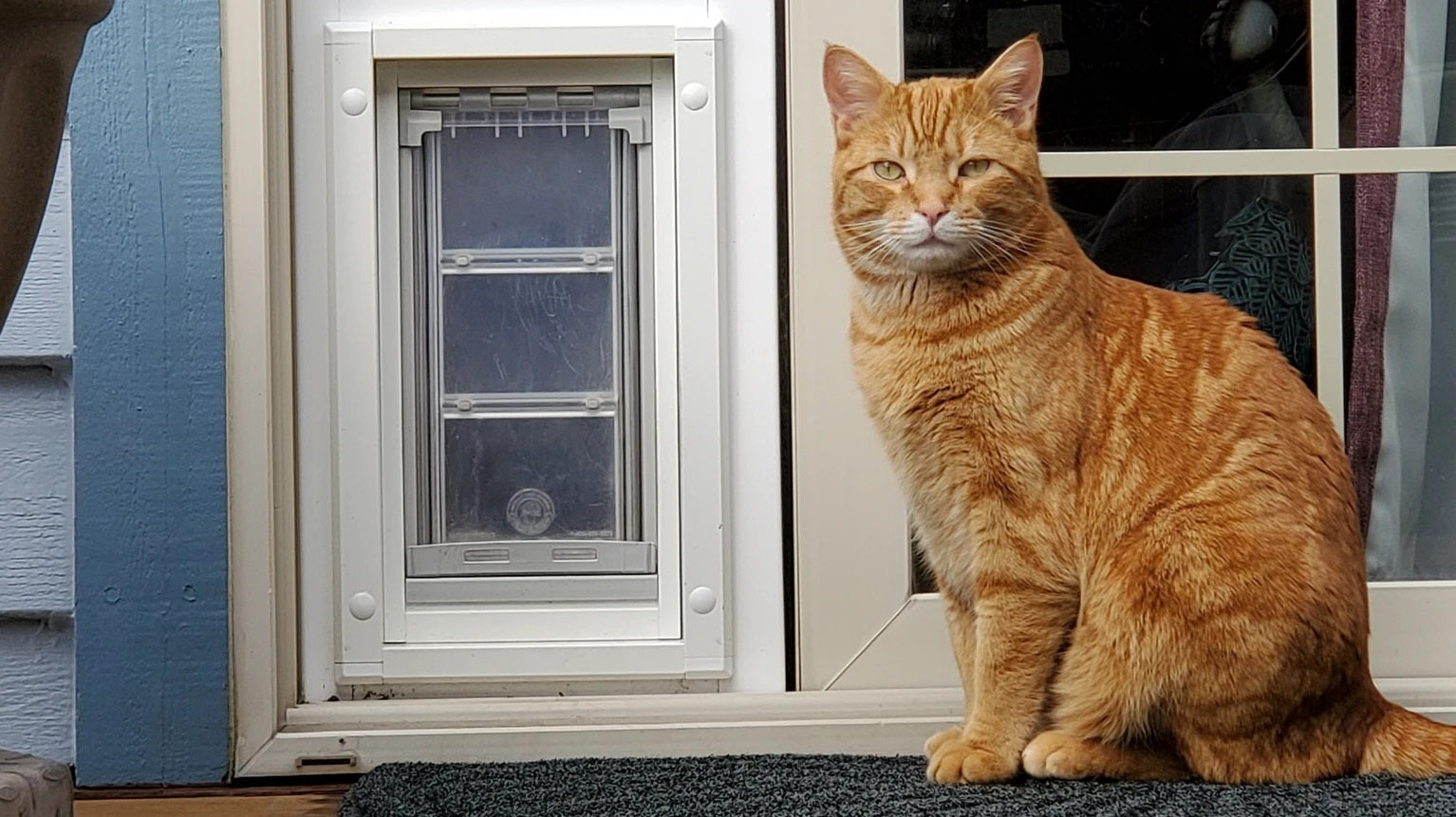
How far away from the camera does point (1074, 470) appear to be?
1.31m

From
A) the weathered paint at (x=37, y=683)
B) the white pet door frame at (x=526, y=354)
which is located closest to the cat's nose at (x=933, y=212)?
the white pet door frame at (x=526, y=354)

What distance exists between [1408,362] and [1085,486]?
0.57 meters

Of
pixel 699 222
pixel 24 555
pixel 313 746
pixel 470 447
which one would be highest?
pixel 699 222

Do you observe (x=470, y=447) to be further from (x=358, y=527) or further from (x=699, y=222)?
(x=699, y=222)

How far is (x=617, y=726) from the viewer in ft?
5.24

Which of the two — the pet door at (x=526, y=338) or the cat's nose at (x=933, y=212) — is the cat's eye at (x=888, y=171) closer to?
the cat's nose at (x=933, y=212)

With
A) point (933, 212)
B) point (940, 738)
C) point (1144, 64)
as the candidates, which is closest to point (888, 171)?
point (933, 212)

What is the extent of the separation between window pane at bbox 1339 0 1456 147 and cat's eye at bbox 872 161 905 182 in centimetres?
62

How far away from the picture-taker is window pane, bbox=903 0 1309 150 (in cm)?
163

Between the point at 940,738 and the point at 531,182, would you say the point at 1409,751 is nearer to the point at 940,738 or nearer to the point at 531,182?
the point at 940,738

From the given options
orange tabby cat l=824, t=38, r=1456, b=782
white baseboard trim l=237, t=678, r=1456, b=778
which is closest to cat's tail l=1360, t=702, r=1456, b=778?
orange tabby cat l=824, t=38, r=1456, b=782

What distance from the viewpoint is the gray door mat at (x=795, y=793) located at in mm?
1232

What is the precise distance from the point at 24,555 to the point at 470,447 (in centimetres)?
50

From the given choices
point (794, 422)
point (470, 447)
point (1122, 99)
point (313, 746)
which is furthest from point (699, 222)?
point (313, 746)
